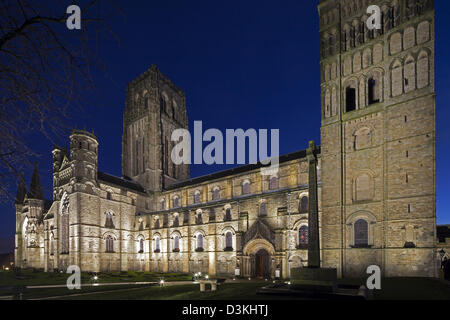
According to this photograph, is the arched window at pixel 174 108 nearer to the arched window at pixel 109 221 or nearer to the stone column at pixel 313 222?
the arched window at pixel 109 221

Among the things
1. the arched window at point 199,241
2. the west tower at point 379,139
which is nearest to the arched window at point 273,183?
the west tower at point 379,139

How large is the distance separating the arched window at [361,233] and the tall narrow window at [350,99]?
1137 cm

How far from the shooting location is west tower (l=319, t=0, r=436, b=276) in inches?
894

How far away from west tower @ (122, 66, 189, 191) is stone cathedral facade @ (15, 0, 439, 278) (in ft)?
18.1

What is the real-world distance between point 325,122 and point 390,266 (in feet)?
47.6

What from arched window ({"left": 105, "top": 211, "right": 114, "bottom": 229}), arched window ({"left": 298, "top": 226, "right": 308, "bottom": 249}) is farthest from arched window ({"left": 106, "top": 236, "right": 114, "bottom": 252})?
arched window ({"left": 298, "top": 226, "right": 308, "bottom": 249})

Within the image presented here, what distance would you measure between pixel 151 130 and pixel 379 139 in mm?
40215

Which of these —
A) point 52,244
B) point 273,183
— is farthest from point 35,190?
point 52,244

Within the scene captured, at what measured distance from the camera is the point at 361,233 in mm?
25250

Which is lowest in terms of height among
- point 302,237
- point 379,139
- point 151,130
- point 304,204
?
point 302,237

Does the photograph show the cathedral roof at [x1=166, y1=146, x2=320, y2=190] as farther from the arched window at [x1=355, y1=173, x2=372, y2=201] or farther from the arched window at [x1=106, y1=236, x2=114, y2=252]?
the arched window at [x1=106, y1=236, x2=114, y2=252]

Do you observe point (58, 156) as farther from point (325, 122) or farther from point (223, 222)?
point (325, 122)

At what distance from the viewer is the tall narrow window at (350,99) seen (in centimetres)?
2853

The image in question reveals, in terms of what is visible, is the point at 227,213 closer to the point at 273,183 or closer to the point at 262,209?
the point at 262,209
